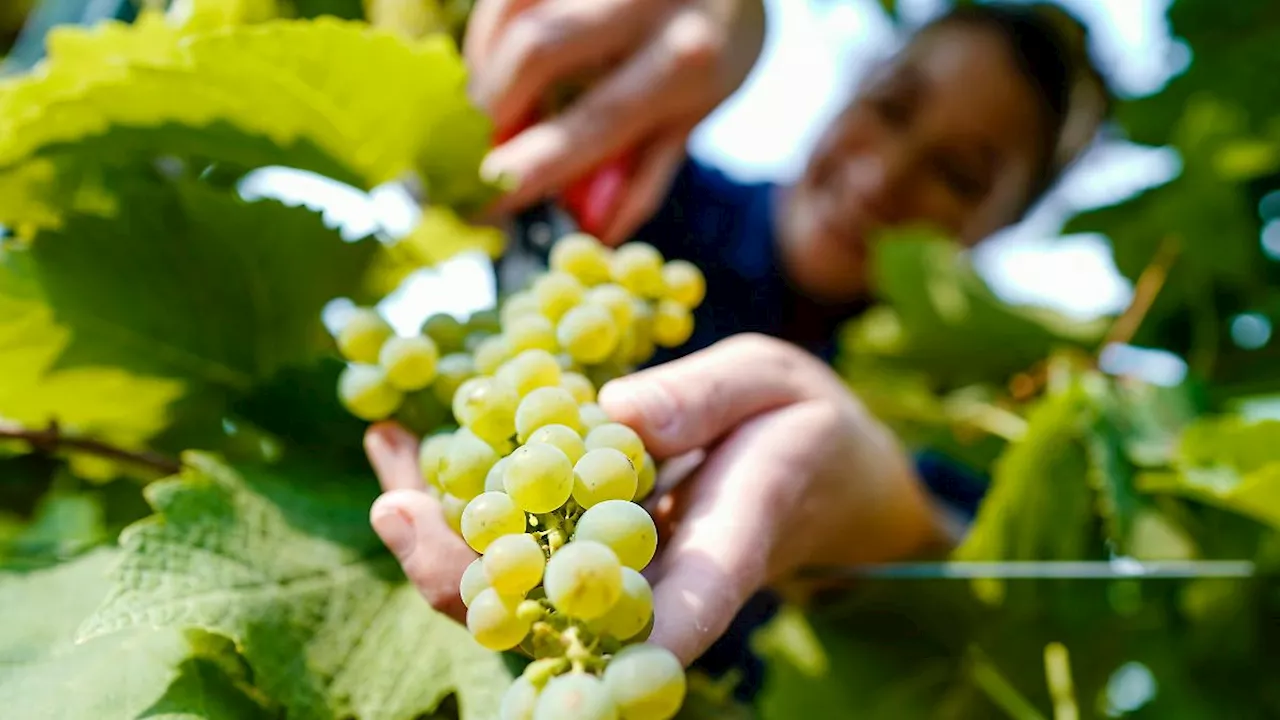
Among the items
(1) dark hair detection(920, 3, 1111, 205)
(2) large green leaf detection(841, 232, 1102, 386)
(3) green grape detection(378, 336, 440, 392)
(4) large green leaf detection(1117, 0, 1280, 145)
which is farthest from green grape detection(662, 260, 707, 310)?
(1) dark hair detection(920, 3, 1111, 205)

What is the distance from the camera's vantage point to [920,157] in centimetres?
131

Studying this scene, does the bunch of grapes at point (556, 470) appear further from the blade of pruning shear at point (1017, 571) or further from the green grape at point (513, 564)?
the blade of pruning shear at point (1017, 571)

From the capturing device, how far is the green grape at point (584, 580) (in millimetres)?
176

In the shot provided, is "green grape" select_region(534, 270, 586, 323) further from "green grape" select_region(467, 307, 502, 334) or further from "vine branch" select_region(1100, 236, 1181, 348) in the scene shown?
"vine branch" select_region(1100, 236, 1181, 348)

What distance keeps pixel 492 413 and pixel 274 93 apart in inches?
7.8

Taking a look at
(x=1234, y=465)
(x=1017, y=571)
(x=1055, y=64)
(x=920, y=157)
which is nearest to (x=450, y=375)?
(x=1017, y=571)

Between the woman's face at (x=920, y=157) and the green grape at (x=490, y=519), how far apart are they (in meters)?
1.14

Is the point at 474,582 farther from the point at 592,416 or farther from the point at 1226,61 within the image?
the point at 1226,61

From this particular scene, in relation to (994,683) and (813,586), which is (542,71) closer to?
(813,586)

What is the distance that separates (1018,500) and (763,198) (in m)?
0.95

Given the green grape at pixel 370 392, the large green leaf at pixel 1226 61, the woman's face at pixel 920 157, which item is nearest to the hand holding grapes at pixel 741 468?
A: the green grape at pixel 370 392

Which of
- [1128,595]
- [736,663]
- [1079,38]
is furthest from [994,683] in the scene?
[1079,38]

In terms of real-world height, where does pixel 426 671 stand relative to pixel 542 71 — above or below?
below

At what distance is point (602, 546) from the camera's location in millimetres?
184
